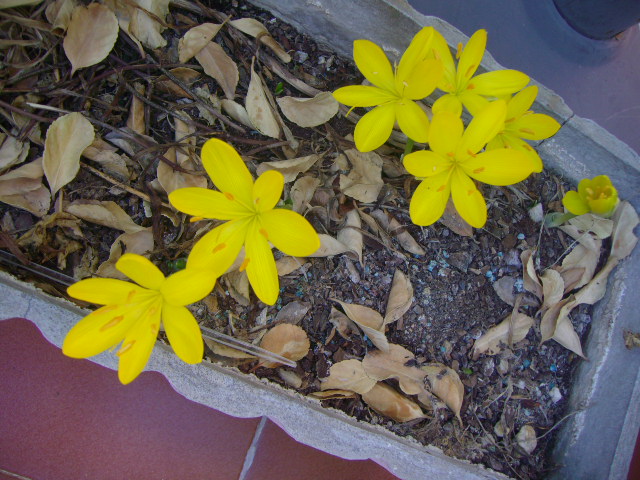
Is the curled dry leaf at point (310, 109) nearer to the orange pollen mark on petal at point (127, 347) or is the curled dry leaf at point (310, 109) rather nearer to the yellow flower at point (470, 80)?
the yellow flower at point (470, 80)

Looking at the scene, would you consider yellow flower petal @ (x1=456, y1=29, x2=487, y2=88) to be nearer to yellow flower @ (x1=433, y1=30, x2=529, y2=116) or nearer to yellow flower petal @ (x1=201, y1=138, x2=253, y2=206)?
yellow flower @ (x1=433, y1=30, x2=529, y2=116)

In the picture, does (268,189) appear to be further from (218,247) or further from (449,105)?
(449,105)

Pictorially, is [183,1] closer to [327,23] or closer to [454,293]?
[327,23]

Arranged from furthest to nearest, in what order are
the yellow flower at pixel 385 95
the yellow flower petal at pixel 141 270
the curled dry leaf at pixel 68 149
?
the curled dry leaf at pixel 68 149
the yellow flower at pixel 385 95
the yellow flower petal at pixel 141 270

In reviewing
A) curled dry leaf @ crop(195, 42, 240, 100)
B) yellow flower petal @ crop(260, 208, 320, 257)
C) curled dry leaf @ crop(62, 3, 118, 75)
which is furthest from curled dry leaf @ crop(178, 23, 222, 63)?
yellow flower petal @ crop(260, 208, 320, 257)

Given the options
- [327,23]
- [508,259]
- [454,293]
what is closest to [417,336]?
[454,293]

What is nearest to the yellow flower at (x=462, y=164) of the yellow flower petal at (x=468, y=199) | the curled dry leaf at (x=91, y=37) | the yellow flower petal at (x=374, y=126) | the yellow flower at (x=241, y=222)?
the yellow flower petal at (x=468, y=199)
